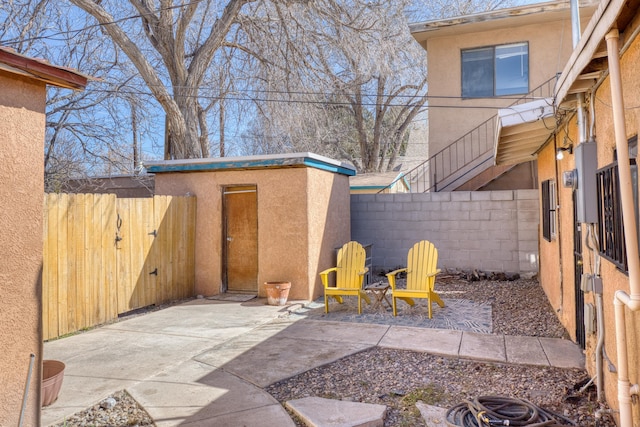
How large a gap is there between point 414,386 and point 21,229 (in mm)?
3219

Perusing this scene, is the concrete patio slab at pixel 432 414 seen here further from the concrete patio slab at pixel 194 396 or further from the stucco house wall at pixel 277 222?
the stucco house wall at pixel 277 222

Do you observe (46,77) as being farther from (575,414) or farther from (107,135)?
(107,135)

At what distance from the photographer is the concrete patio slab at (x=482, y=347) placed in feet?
14.5

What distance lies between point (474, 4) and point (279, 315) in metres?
14.1

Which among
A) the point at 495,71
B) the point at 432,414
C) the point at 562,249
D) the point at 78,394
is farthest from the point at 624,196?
the point at 495,71

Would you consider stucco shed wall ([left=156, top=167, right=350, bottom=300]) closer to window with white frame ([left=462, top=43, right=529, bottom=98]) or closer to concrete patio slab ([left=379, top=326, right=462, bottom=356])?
concrete patio slab ([left=379, top=326, right=462, bottom=356])

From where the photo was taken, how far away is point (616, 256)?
109 inches

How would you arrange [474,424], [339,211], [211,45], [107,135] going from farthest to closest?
[211,45] → [107,135] → [339,211] → [474,424]

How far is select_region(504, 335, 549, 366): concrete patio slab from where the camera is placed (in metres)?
4.26

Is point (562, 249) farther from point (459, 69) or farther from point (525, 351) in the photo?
point (459, 69)

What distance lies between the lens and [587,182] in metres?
3.35

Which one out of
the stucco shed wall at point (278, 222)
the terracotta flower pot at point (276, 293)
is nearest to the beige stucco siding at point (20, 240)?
the terracotta flower pot at point (276, 293)

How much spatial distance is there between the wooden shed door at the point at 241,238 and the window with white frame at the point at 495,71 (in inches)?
265

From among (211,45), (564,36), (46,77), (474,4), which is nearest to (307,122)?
(211,45)
